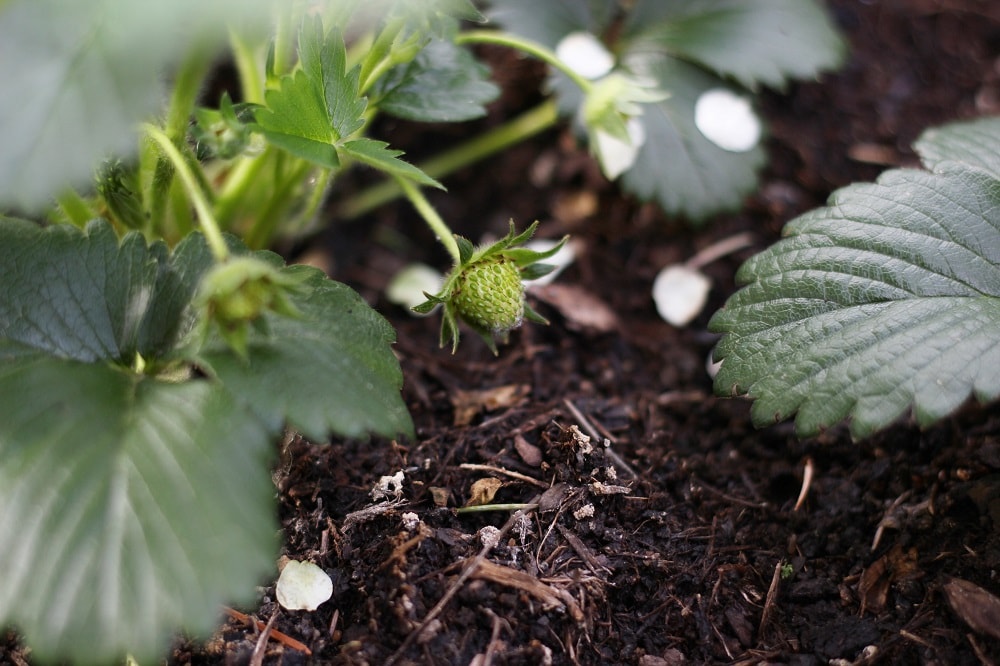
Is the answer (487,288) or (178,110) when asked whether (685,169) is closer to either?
(487,288)

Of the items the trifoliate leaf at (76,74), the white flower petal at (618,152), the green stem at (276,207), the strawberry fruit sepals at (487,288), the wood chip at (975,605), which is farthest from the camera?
the white flower petal at (618,152)

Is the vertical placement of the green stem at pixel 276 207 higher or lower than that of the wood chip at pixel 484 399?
higher

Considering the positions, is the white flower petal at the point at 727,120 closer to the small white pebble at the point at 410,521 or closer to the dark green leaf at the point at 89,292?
the small white pebble at the point at 410,521

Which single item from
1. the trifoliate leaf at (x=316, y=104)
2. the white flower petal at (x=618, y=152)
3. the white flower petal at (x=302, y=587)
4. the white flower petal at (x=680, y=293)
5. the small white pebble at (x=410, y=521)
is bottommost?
the white flower petal at (x=302, y=587)

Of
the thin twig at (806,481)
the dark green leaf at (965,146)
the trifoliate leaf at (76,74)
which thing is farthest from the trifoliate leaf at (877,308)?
the trifoliate leaf at (76,74)

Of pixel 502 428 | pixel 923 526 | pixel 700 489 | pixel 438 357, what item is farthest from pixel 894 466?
pixel 438 357

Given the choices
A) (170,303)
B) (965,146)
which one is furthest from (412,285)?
(965,146)

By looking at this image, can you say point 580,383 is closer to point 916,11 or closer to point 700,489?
point 700,489

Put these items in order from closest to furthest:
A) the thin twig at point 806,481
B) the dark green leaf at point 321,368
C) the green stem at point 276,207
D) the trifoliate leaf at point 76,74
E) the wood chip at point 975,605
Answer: the trifoliate leaf at point 76,74
the dark green leaf at point 321,368
the wood chip at point 975,605
the thin twig at point 806,481
the green stem at point 276,207
